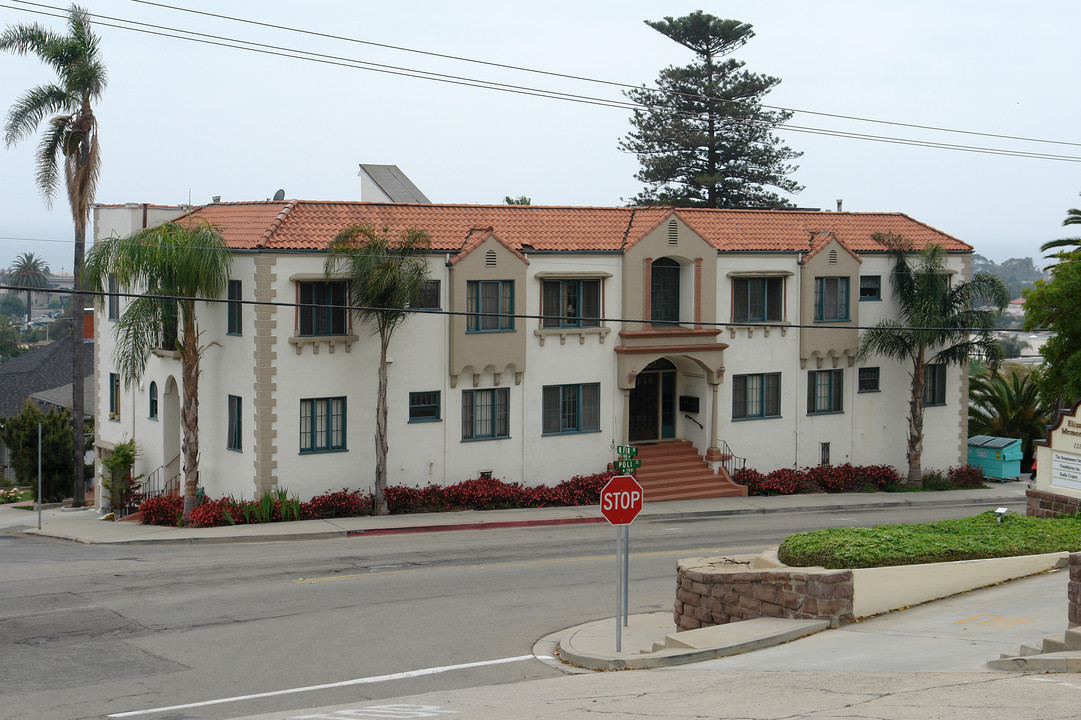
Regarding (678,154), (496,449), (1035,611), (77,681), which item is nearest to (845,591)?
(1035,611)

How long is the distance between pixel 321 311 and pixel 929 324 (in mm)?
18124

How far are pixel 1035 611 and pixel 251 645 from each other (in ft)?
34.8

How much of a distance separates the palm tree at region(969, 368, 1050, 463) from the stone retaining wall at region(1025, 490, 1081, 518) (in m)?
20.5

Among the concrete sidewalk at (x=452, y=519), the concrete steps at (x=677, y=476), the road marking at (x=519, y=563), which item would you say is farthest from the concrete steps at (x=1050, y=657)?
the concrete steps at (x=677, y=476)

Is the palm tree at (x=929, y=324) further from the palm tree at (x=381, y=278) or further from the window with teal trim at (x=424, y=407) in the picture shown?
the palm tree at (x=381, y=278)

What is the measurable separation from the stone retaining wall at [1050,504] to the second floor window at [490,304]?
13.6 m

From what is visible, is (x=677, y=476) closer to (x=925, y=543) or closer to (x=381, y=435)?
(x=381, y=435)

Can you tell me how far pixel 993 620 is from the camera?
1483 cm

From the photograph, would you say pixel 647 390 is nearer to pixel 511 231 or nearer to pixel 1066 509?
pixel 511 231

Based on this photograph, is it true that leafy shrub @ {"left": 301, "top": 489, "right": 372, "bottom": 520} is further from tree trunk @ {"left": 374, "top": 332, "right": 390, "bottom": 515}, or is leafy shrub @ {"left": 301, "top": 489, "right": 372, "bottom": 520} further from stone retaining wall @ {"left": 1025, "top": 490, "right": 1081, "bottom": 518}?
stone retaining wall @ {"left": 1025, "top": 490, "right": 1081, "bottom": 518}

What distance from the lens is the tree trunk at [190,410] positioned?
2794cm

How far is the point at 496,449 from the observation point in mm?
30766

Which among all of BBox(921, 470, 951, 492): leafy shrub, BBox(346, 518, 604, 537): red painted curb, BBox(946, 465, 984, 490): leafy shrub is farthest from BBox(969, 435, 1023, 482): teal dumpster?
BBox(346, 518, 604, 537): red painted curb

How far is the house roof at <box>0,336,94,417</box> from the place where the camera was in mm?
56562
